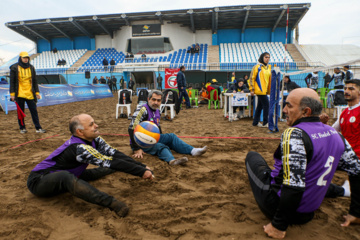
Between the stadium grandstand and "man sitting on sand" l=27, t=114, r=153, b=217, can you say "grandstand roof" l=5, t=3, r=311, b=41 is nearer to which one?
the stadium grandstand

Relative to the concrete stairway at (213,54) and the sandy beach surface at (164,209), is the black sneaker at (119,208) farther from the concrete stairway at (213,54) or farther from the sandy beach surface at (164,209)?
the concrete stairway at (213,54)

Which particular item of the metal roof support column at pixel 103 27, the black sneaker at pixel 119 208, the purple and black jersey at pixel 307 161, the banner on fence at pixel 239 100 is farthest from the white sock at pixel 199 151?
the metal roof support column at pixel 103 27

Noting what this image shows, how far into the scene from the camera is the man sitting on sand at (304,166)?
5.67 ft

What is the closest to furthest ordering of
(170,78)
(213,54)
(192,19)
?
1. (170,78)
2. (192,19)
3. (213,54)

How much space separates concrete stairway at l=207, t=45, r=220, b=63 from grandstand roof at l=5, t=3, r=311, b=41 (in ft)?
8.25

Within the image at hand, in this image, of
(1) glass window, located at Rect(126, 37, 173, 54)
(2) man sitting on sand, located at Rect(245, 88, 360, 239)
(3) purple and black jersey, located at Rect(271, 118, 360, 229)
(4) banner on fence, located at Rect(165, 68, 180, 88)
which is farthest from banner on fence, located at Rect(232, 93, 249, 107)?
(1) glass window, located at Rect(126, 37, 173, 54)

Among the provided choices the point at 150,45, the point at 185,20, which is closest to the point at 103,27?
the point at 150,45

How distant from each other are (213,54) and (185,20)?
19.8 ft

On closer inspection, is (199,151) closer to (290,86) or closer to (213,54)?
(290,86)

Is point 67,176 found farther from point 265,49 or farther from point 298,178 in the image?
point 265,49

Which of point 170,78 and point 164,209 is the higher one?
point 170,78

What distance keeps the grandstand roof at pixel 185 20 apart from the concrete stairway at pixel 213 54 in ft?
8.25

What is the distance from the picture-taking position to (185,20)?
3067 cm

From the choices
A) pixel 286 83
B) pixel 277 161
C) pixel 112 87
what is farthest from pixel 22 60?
pixel 112 87
